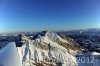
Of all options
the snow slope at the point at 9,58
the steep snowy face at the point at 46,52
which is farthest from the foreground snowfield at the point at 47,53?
the snow slope at the point at 9,58

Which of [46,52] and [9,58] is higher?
[9,58]

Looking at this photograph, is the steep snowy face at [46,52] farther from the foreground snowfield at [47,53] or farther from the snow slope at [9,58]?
the snow slope at [9,58]

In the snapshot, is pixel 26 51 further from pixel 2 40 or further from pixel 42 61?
pixel 2 40

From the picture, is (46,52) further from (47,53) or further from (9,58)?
(9,58)

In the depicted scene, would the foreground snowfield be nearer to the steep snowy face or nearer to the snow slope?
the steep snowy face

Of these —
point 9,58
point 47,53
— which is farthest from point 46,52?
point 9,58

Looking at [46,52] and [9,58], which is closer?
[9,58]

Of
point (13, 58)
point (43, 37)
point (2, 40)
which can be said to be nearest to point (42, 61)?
point (43, 37)

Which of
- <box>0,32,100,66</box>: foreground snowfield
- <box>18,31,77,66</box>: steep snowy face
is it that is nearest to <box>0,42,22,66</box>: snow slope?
<box>0,32,100,66</box>: foreground snowfield

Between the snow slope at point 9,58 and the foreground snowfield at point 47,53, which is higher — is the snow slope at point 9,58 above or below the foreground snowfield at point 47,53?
above
